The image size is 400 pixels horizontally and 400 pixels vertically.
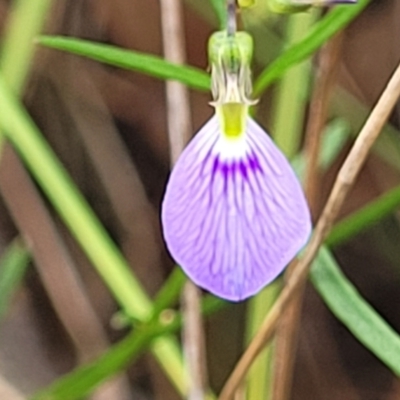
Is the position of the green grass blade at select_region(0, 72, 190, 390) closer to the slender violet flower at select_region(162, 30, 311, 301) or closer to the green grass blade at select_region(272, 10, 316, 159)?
the green grass blade at select_region(272, 10, 316, 159)

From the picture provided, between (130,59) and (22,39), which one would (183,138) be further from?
(22,39)

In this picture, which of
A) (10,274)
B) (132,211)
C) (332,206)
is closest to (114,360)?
(10,274)

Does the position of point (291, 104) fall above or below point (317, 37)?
below

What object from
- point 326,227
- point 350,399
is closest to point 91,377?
point 326,227

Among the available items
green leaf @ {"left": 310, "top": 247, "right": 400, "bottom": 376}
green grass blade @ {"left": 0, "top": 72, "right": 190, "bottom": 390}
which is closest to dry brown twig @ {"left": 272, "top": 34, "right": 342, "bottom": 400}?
green leaf @ {"left": 310, "top": 247, "right": 400, "bottom": 376}

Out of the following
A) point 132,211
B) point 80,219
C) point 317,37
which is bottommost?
point 132,211

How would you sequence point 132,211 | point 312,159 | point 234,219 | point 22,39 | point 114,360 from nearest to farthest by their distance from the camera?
point 234,219
point 312,159
point 114,360
point 22,39
point 132,211

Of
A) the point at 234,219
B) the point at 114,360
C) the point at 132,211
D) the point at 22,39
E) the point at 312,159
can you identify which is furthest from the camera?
the point at 132,211

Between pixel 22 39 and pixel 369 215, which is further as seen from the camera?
pixel 22 39
